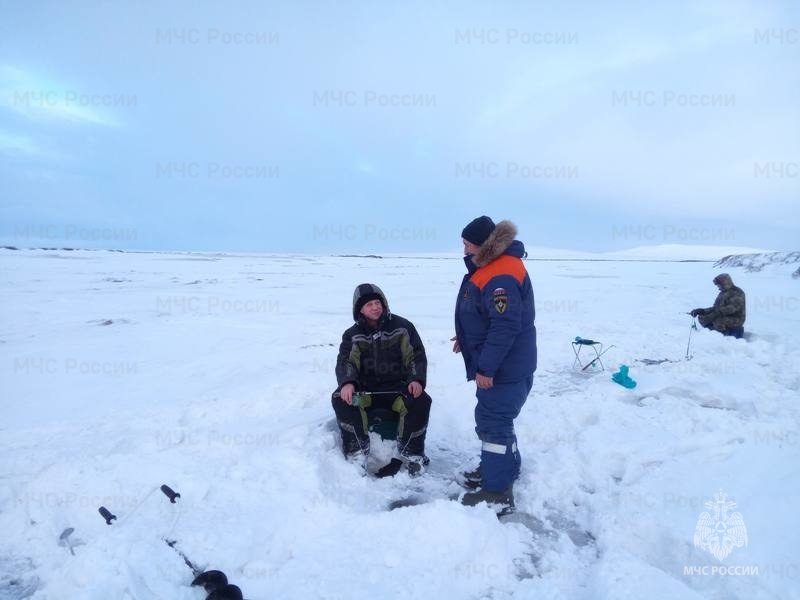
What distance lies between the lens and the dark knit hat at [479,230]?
3100 mm

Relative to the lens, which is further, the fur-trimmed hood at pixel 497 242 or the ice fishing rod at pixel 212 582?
the fur-trimmed hood at pixel 497 242

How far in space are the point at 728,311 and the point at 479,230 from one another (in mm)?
7490

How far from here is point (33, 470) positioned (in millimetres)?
3643

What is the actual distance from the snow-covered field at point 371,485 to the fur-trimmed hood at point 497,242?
167cm

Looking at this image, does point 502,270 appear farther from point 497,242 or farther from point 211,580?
point 211,580

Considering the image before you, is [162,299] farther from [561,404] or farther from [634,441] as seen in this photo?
[634,441]

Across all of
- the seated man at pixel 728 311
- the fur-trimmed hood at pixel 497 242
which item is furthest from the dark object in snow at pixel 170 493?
the seated man at pixel 728 311

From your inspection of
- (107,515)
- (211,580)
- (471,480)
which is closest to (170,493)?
(107,515)

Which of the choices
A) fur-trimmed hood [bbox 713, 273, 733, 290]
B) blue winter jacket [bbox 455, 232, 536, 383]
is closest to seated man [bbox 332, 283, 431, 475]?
blue winter jacket [bbox 455, 232, 536, 383]

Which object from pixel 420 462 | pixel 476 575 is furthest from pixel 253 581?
pixel 420 462

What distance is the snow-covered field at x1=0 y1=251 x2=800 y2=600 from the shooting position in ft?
8.21

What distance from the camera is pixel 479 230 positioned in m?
3.10

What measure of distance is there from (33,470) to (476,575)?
3611 millimetres

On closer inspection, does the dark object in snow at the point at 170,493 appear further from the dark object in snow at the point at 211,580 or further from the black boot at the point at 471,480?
the black boot at the point at 471,480
